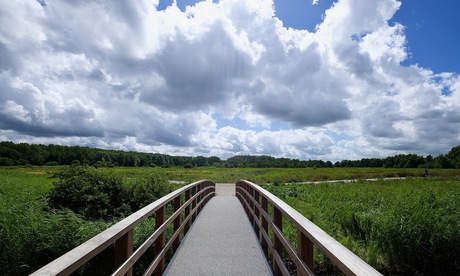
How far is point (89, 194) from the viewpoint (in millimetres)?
12852

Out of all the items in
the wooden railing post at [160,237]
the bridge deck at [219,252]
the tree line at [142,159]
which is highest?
the tree line at [142,159]

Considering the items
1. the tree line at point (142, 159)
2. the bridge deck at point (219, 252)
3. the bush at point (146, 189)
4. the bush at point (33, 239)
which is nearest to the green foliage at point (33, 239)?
the bush at point (33, 239)

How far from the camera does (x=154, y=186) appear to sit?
577 inches

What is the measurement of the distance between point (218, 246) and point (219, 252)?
43 cm

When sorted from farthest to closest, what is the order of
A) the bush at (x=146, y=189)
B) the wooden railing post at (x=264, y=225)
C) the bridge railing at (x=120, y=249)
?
the bush at (x=146, y=189), the wooden railing post at (x=264, y=225), the bridge railing at (x=120, y=249)

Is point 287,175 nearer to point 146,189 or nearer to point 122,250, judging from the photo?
point 146,189

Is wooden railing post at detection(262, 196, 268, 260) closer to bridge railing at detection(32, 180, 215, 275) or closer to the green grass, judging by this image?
bridge railing at detection(32, 180, 215, 275)

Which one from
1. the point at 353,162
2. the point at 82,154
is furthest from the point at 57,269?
the point at 353,162

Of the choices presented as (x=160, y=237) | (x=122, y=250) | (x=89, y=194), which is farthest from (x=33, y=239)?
(x=89, y=194)

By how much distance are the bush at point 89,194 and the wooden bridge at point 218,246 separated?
424 centimetres

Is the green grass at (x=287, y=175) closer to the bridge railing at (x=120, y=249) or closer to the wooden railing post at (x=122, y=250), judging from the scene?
the bridge railing at (x=120, y=249)

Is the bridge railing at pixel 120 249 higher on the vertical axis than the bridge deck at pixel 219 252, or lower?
higher

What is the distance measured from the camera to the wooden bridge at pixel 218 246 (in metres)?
2.28

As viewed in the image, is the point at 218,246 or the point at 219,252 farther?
the point at 218,246
